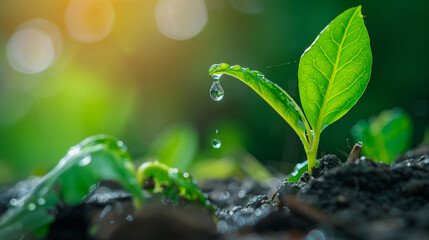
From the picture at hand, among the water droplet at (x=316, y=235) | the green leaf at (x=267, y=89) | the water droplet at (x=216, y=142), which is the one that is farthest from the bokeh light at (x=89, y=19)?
the water droplet at (x=316, y=235)

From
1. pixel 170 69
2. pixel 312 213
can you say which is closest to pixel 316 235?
pixel 312 213

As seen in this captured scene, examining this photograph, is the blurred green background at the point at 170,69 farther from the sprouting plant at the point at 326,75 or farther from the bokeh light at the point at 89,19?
the sprouting plant at the point at 326,75

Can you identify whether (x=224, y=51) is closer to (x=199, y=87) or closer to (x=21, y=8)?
(x=199, y=87)

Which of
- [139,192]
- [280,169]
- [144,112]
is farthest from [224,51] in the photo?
[139,192]

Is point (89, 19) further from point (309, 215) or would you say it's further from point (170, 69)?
point (309, 215)

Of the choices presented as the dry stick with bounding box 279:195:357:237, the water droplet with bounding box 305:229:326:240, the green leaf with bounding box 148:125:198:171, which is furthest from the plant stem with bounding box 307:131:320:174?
the green leaf with bounding box 148:125:198:171

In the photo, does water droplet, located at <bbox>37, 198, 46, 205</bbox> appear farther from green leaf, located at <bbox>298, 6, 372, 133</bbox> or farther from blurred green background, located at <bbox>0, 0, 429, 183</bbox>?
blurred green background, located at <bbox>0, 0, 429, 183</bbox>

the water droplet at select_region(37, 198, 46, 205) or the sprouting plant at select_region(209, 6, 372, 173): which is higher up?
the sprouting plant at select_region(209, 6, 372, 173)
